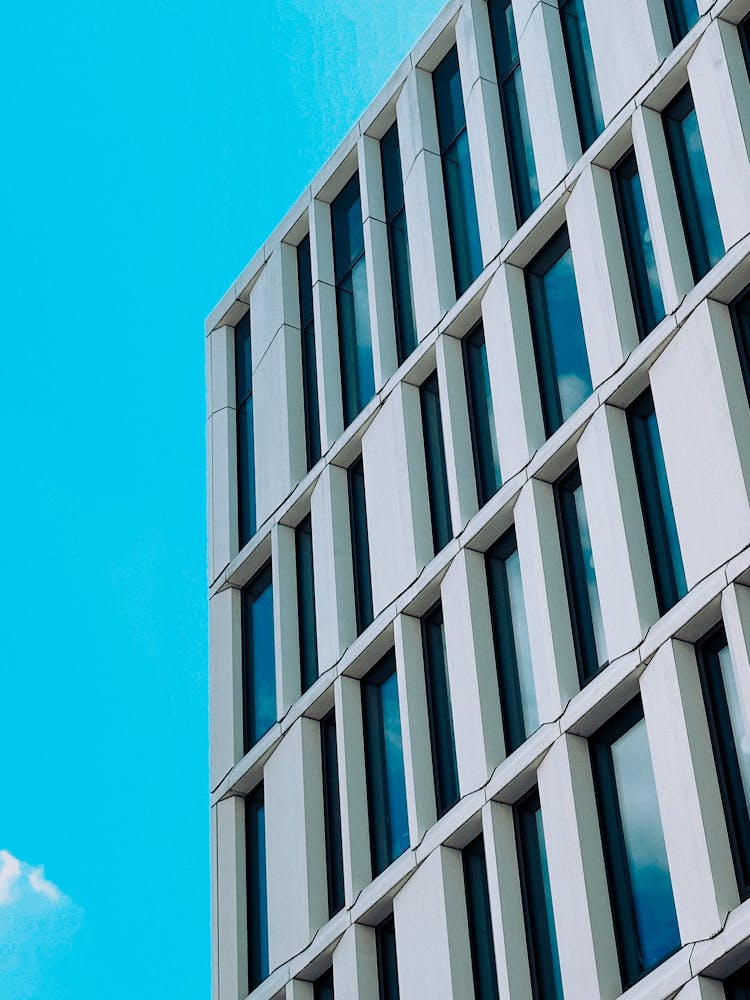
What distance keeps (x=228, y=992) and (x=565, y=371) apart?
10551 millimetres

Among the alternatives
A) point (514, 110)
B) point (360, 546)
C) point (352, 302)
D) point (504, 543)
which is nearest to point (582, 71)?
point (514, 110)

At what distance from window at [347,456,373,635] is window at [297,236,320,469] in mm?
1412

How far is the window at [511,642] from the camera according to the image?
25.6 metres

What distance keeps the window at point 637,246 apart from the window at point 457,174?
133 inches

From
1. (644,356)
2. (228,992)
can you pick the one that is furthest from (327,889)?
(644,356)

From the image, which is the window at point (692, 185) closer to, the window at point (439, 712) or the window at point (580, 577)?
the window at point (580, 577)

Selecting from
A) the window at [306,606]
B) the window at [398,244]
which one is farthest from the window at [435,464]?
the window at [306,606]

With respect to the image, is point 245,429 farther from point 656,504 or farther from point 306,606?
point 656,504

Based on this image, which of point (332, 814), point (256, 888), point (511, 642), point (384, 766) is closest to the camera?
point (511, 642)

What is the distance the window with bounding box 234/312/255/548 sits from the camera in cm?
3478

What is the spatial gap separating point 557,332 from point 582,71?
445cm

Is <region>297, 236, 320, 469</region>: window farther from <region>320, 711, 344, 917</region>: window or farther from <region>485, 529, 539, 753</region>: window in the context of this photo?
<region>485, 529, 539, 753</region>: window

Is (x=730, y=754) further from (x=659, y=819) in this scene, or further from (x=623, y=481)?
(x=623, y=481)

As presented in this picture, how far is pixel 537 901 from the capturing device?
23922 millimetres
